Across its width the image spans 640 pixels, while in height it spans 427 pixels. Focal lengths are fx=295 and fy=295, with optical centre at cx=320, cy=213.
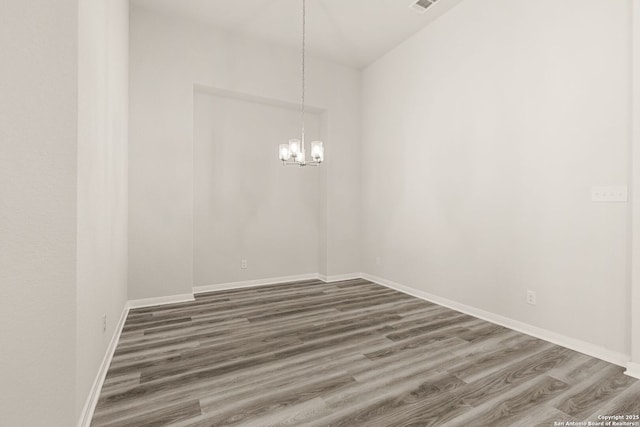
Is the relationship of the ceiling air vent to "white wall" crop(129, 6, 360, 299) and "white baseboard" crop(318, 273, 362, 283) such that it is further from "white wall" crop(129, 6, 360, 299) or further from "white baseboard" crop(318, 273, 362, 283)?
"white baseboard" crop(318, 273, 362, 283)

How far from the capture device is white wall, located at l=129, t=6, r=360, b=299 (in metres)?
3.48

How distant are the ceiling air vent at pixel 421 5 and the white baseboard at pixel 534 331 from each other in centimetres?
348

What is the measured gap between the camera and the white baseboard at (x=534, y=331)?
88.4 inches

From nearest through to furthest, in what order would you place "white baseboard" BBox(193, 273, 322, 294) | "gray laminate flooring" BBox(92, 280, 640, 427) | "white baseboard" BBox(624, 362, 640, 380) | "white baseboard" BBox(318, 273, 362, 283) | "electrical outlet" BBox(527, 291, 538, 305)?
1. "gray laminate flooring" BBox(92, 280, 640, 427)
2. "white baseboard" BBox(624, 362, 640, 380)
3. "electrical outlet" BBox(527, 291, 538, 305)
4. "white baseboard" BBox(193, 273, 322, 294)
5. "white baseboard" BBox(318, 273, 362, 283)

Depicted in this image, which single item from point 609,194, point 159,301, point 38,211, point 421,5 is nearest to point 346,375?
point 38,211

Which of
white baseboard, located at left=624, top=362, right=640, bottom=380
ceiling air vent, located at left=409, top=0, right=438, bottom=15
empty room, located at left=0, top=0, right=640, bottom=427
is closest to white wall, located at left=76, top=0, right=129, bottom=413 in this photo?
empty room, located at left=0, top=0, right=640, bottom=427

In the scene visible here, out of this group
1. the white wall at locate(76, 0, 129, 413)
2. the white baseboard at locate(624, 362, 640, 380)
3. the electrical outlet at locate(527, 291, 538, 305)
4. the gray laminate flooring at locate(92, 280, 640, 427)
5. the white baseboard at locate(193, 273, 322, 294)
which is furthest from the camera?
the white baseboard at locate(193, 273, 322, 294)

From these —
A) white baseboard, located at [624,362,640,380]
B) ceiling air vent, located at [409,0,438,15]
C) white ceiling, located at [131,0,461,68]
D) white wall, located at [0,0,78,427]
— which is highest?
white ceiling, located at [131,0,461,68]

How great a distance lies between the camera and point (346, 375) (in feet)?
6.66

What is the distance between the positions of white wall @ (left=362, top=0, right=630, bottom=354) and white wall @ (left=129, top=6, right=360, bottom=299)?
85.7 inches

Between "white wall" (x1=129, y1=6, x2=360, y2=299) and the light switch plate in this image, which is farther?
"white wall" (x1=129, y1=6, x2=360, y2=299)

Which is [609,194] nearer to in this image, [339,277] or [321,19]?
[339,277]

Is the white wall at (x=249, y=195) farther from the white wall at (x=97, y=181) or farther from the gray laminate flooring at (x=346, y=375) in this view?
the white wall at (x=97, y=181)

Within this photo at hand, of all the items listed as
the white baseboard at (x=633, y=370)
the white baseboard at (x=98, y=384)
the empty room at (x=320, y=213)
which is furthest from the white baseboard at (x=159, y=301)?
the white baseboard at (x=633, y=370)
